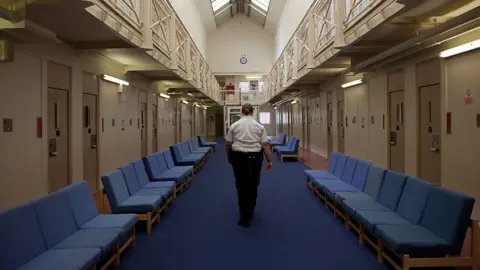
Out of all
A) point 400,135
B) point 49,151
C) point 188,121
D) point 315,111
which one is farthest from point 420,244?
point 188,121

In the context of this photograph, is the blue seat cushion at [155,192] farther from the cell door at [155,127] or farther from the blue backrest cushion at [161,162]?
the cell door at [155,127]

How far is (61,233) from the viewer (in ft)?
9.29

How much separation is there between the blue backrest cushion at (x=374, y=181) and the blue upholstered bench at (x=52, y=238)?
9.66 feet

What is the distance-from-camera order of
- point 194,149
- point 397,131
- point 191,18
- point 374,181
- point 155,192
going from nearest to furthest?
point 374,181
point 155,192
point 397,131
point 194,149
point 191,18

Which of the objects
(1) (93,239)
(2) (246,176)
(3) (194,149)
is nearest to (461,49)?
(2) (246,176)

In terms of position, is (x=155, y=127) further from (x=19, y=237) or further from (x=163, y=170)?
(x=19, y=237)

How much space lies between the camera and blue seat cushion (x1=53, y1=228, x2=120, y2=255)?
2.66 meters

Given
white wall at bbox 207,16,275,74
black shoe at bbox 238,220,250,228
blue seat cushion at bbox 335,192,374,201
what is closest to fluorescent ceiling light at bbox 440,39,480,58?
blue seat cushion at bbox 335,192,374,201

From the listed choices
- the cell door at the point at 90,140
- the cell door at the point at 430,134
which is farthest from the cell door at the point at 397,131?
the cell door at the point at 90,140

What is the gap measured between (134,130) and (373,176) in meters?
5.86

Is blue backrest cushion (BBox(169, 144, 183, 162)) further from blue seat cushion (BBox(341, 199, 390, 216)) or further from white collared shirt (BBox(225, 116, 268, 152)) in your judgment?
blue seat cushion (BBox(341, 199, 390, 216))

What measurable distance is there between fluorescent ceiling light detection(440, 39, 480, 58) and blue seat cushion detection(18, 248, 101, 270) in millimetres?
4406

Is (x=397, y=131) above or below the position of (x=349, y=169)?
above

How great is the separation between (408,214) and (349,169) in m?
2.09
